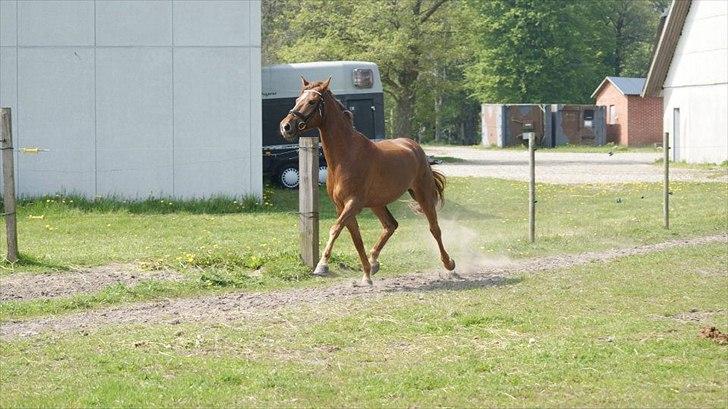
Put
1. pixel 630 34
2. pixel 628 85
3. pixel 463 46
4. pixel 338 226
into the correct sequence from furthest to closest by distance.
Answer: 1. pixel 630 34
2. pixel 628 85
3. pixel 463 46
4. pixel 338 226

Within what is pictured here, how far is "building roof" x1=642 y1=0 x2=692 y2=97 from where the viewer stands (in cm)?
4547

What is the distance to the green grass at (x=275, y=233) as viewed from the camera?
554 inches

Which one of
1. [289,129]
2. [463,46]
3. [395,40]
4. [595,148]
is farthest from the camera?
[595,148]

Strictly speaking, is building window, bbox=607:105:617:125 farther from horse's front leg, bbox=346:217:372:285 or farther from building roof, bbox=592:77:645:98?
horse's front leg, bbox=346:217:372:285

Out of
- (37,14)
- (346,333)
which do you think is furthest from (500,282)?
(37,14)

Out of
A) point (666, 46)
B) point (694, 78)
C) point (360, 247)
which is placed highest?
point (666, 46)

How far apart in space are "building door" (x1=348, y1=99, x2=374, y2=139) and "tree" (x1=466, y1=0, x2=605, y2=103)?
49.6 m

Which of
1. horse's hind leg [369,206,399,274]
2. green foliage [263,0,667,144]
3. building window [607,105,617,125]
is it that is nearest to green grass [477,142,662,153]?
building window [607,105,617,125]

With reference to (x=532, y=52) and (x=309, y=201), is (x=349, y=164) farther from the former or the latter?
(x=532, y=52)

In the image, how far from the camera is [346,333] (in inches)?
400

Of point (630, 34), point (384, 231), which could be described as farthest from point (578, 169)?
point (630, 34)

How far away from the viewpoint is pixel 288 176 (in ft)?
101

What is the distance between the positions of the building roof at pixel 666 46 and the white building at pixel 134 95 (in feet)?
80.2

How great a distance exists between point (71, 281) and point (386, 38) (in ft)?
124
